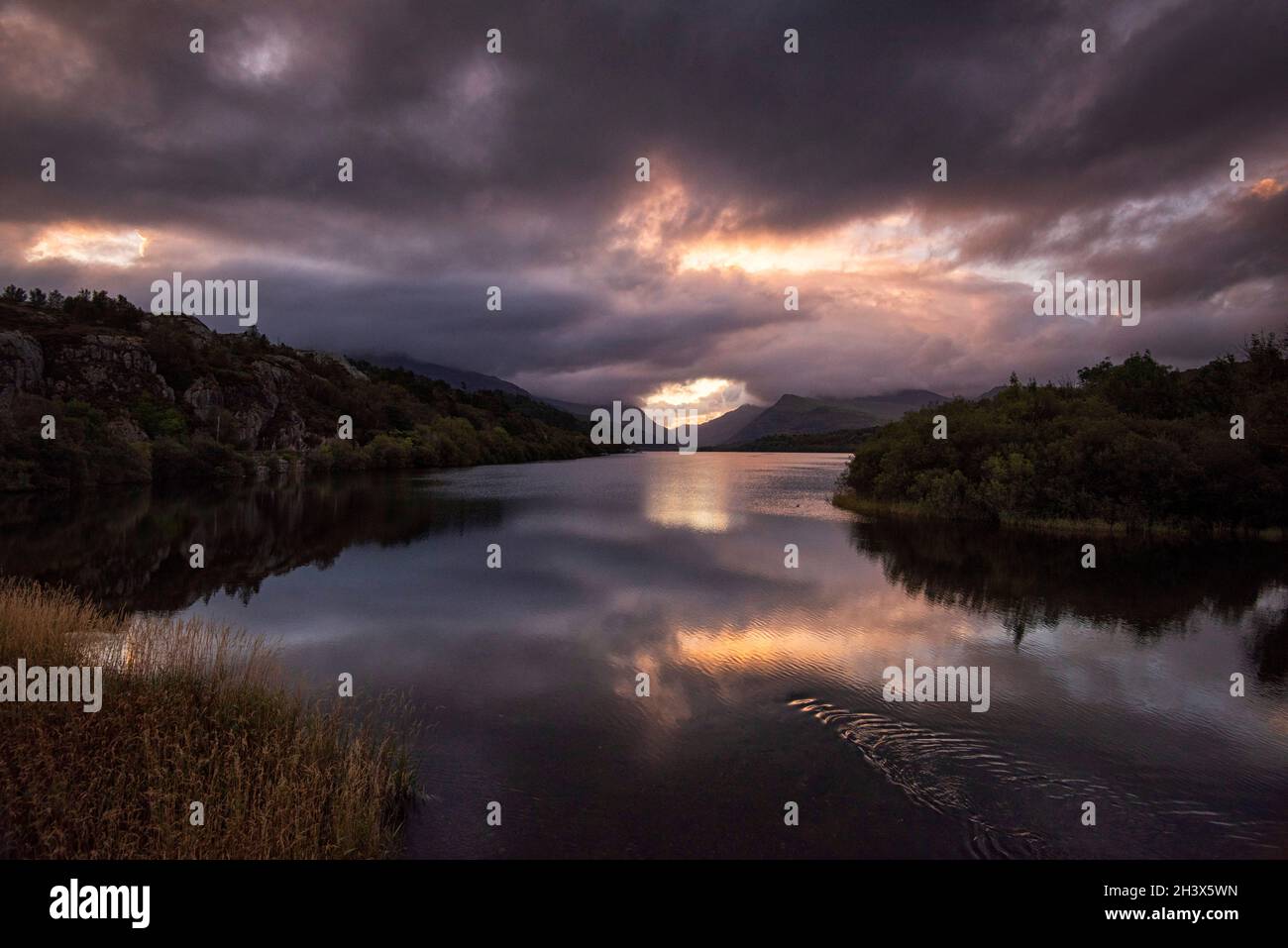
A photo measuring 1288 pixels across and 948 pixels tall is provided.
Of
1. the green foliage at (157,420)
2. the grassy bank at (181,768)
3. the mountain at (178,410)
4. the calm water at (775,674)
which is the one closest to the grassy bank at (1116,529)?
the calm water at (775,674)

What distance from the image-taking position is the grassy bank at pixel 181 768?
6.27 meters

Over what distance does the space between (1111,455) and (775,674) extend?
108ft

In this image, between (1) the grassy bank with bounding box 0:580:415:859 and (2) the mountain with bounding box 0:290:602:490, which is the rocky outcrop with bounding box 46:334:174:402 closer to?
(2) the mountain with bounding box 0:290:602:490

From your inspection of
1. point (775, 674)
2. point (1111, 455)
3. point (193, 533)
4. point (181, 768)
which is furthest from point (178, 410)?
point (1111, 455)

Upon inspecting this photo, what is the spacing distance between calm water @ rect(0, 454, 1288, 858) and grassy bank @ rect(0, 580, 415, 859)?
1208mm

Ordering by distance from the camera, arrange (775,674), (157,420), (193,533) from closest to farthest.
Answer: (775,674) < (193,533) < (157,420)

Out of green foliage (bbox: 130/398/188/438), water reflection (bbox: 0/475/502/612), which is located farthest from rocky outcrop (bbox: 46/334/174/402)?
water reflection (bbox: 0/475/502/612)

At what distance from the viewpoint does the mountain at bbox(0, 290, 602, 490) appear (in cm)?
5141

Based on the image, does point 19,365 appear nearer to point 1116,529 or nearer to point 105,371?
point 105,371

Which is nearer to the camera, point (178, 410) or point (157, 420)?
point (157, 420)

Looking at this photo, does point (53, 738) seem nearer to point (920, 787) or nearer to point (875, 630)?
point (920, 787)

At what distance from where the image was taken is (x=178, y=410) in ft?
271

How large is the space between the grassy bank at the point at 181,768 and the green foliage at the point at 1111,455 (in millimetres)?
41182
